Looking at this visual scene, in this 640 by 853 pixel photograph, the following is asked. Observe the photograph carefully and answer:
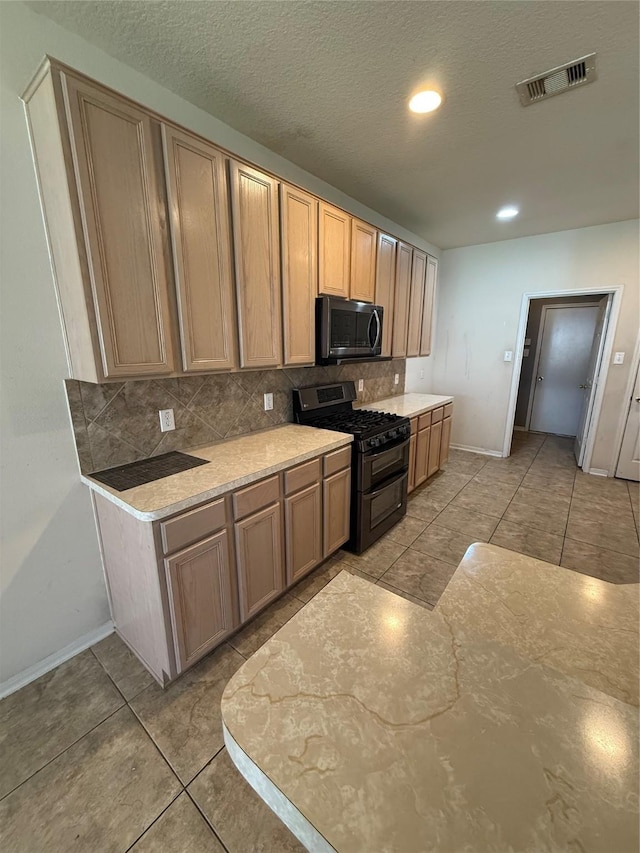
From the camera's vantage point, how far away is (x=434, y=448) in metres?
3.98

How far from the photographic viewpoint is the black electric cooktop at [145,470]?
167 centimetres

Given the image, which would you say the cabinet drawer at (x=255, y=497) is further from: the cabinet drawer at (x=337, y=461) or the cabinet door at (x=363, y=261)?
the cabinet door at (x=363, y=261)

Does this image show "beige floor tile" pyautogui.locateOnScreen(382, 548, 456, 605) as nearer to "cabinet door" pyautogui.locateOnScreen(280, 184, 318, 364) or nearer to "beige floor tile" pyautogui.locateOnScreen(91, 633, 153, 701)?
"beige floor tile" pyautogui.locateOnScreen(91, 633, 153, 701)

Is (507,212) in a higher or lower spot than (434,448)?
higher

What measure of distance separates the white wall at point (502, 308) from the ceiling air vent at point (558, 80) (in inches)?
109

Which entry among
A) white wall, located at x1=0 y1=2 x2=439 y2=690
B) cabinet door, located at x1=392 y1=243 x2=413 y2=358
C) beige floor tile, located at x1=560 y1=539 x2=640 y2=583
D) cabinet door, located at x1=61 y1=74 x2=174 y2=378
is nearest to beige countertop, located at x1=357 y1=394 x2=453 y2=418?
cabinet door, located at x1=392 y1=243 x2=413 y2=358

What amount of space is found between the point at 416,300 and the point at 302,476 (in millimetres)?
2646

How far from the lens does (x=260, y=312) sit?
2.11 meters

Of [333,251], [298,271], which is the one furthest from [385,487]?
[333,251]

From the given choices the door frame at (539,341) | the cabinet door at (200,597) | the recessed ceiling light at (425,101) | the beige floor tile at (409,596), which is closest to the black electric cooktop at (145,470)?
the cabinet door at (200,597)

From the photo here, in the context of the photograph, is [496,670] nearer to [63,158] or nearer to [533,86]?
[63,158]

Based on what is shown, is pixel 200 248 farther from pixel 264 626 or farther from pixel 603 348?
pixel 603 348

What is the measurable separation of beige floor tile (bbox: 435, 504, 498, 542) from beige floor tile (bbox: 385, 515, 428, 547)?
0.60 feet

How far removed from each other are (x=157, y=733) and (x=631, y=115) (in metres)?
4.01
